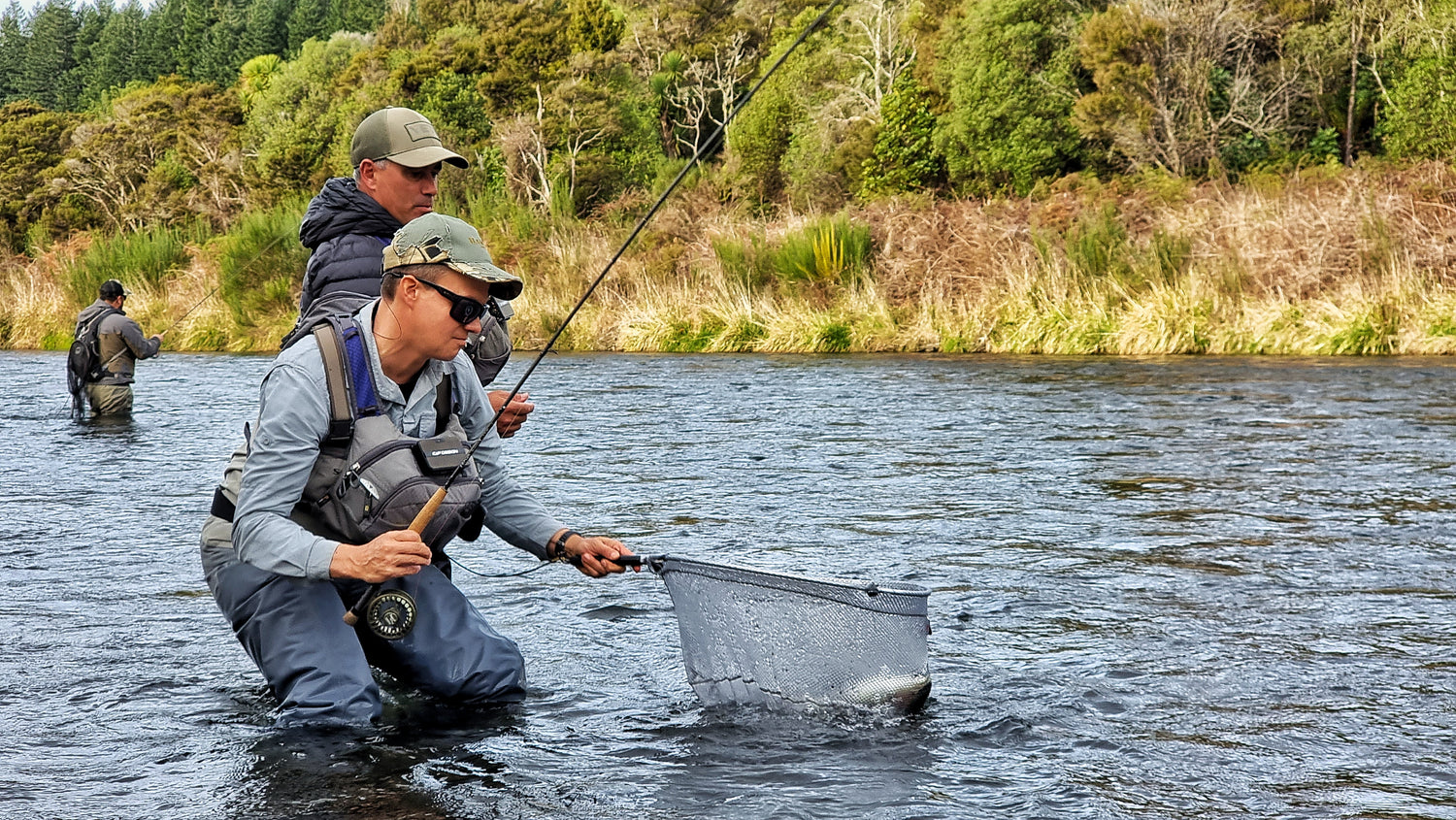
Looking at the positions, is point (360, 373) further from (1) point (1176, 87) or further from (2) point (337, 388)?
(1) point (1176, 87)

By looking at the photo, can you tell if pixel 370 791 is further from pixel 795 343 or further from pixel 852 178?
pixel 852 178

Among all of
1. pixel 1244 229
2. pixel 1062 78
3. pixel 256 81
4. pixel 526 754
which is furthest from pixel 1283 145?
pixel 256 81

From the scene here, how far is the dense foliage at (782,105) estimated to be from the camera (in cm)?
2422

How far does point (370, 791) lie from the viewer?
3502 mm

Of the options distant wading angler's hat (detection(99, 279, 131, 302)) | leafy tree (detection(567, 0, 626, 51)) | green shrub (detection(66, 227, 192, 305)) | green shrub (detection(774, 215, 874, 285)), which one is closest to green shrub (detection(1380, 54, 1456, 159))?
green shrub (detection(774, 215, 874, 285))

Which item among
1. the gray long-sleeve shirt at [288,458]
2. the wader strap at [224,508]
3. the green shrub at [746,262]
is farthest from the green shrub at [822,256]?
the gray long-sleeve shirt at [288,458]

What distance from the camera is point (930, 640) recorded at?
4.99 m

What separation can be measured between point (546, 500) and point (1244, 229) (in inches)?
504

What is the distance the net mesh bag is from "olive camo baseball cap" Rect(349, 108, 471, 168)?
153 centimetres

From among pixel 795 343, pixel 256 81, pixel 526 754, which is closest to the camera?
pixel 526 754

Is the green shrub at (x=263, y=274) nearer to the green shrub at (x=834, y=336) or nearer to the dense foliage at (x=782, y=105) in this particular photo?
the dense foliage at (x=782, y=105)

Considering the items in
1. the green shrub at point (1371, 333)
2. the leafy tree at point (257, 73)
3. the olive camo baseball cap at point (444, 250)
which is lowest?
the green shrub at point (1371, 333)

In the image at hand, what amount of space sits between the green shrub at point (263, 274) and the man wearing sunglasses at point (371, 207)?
2242cm

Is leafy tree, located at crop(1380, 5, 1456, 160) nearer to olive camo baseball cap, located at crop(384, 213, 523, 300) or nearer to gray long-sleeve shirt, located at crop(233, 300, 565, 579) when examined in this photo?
olive camo baseball cap, located at crop(384, 213, 523, 300)
